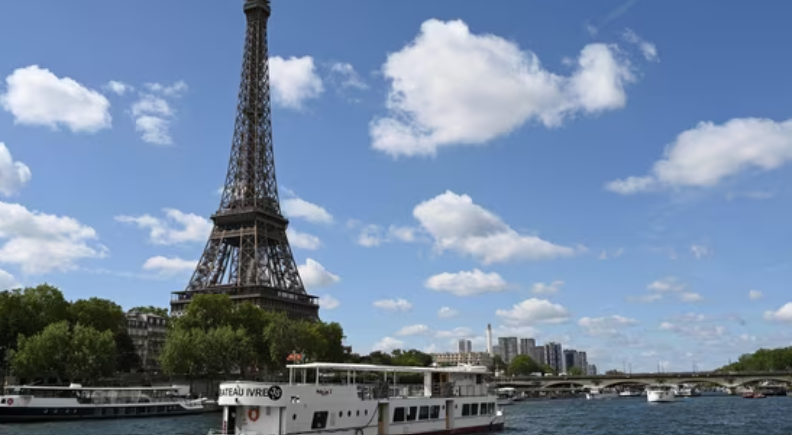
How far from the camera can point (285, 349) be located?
103875 mm

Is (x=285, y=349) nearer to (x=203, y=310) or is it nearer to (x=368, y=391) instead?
(x=203, y=310)

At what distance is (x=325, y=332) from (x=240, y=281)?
20552 mm

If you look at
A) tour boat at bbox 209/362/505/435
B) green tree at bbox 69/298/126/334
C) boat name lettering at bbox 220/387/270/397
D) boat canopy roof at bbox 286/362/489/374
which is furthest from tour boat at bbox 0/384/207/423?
boat name lettering at bbox 220/387/270/397

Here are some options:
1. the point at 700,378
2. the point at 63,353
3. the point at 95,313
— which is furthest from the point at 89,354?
the point at 700,378

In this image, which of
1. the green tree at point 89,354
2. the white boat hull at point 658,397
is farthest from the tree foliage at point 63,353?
the white boat hull at point 658,397

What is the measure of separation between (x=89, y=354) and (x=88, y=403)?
15.6m

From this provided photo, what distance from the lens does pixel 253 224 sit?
13675cm

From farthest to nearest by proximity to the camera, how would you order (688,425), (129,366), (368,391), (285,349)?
1. (129,366)
2. (285,349)
3. (688,425)
4. (368,391)

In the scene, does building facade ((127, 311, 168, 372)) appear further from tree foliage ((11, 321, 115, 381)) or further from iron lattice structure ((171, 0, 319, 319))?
tree foliage ((11, 321, 115, 381))

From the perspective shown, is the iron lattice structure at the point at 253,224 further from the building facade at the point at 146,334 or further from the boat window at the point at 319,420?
the boat window at the point at 319,420

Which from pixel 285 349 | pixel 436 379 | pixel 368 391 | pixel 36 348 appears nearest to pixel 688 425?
pixel 436 379

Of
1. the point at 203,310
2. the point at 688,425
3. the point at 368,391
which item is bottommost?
the point at 688,425

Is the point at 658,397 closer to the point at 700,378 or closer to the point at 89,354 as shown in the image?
the point at 700,378

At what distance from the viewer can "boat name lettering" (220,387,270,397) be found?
3812cm
